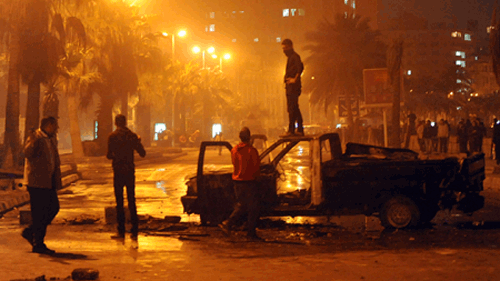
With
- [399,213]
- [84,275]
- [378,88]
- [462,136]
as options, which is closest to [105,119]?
[378,88]

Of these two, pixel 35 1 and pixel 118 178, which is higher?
pixel 35 1

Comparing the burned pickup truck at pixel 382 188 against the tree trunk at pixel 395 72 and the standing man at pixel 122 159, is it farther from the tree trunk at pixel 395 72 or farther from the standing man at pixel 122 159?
the tree trunk at pixel 395 72

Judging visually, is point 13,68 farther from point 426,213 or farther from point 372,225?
point 426,213

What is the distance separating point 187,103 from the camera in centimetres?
7050

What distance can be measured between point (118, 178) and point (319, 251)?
3.12 metres

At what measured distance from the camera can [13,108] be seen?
24000 mm

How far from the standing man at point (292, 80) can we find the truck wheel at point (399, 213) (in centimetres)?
197

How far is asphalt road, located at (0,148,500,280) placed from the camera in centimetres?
673

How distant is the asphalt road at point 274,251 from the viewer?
22.1 ft

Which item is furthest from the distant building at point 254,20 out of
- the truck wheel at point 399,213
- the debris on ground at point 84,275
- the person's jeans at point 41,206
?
the debris on ground at point 84,275

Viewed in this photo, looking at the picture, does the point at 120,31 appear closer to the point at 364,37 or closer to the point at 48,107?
the point at 48,107

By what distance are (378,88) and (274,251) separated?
17.3 metres

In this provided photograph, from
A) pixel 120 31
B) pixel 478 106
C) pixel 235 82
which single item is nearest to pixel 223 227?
pixel 120 31

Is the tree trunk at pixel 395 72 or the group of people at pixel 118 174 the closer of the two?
the group of people at pixel 118 174
